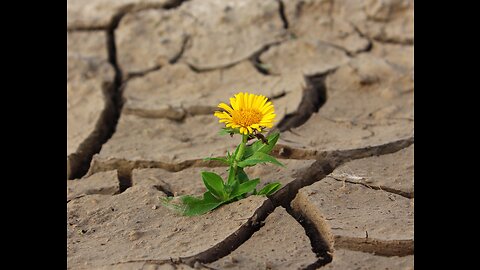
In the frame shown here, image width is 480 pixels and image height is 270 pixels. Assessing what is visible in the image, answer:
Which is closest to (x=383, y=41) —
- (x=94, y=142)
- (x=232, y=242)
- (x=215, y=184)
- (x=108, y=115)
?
(x=108, y=115)

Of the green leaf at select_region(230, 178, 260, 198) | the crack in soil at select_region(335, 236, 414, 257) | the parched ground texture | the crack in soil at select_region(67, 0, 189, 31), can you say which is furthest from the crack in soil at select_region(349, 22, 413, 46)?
the crack in soil at select_region(335, 236, 414, 257)

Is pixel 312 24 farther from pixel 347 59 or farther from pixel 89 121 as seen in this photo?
pixel 89 121

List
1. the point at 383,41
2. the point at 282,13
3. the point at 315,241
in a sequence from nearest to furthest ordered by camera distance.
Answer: the point at 315,241 < the point at 383,41 < the point at 282,13

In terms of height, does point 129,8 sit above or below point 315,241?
above

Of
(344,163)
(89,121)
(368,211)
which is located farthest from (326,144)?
(89,121)

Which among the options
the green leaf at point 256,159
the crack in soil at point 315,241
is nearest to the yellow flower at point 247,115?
the green leaf at point 256,159

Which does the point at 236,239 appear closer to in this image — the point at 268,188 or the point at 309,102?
the point at 268,188
